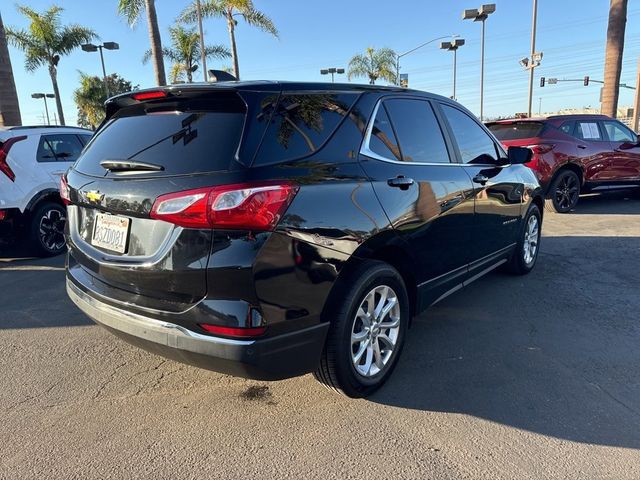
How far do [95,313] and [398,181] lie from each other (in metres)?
1.93

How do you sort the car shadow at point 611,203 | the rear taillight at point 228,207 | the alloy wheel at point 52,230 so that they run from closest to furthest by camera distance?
the rear taillight at point 228,207
the alloy wheel at point 52,230
the car shadow at point 611,203

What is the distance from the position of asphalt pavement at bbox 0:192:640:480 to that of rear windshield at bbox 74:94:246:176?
1.40 meters

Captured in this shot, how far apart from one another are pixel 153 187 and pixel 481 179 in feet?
8.92

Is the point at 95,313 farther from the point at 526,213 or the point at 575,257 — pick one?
the point at 575,257

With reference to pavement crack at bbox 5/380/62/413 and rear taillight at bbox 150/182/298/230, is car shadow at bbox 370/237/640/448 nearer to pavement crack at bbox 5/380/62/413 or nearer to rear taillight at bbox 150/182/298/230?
rear taillight at bbox 150/182/298/230

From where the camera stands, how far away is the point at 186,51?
1059 inches

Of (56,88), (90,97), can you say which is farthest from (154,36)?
(90,97)

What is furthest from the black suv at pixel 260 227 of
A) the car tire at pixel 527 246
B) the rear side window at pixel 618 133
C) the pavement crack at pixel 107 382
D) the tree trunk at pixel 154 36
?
the tree trunk at pixel 154 36

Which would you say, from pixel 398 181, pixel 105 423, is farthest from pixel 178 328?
pixel 398 181

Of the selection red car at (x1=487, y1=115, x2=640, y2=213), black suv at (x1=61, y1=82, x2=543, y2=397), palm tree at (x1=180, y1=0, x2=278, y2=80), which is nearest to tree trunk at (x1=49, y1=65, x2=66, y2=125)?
palm tree at (x1=180, y1=0, x2=278, y2=80)

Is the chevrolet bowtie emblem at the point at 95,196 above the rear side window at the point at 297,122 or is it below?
below

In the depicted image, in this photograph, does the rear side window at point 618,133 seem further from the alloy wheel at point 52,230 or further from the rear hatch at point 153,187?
the alloy wheel at point 52,230

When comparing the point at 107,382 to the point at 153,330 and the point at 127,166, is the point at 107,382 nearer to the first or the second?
the point at 153,330

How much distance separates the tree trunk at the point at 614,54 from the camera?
48.2 ft
